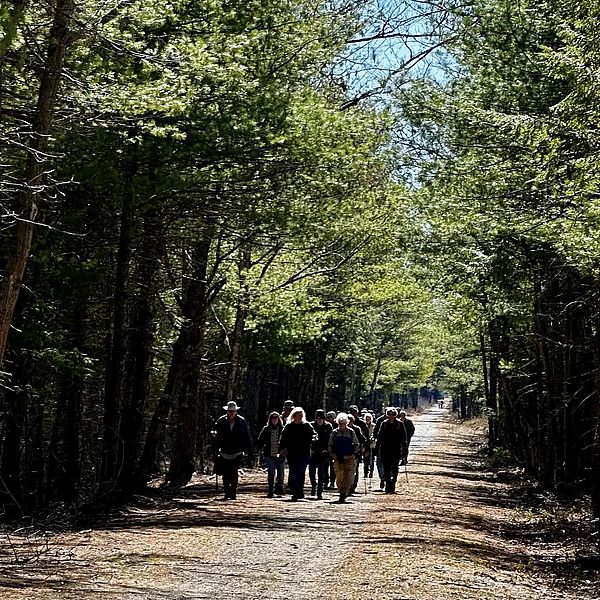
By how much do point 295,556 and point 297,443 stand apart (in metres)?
8.26

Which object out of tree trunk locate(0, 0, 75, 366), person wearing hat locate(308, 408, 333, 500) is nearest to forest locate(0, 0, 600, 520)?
tree trunk locate(0, 0, 75, 366)

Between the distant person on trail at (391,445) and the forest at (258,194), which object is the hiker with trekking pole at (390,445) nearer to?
the distant person on trail at (391,445)

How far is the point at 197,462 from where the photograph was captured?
1310 inches

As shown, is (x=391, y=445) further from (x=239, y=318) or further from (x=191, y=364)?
(x=239, y=318)

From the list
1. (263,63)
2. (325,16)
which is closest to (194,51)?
(263,63)

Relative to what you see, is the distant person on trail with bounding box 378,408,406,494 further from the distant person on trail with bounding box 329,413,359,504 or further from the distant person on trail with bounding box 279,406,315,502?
the distant person on trail with bounding box 279,406,315,502

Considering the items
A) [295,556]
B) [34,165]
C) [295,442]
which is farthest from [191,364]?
[34,165]

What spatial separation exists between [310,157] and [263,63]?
1.96 metres

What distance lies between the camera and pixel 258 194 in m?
18.1

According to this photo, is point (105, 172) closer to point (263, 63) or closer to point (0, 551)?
point (263, 63)

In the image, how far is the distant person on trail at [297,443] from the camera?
71.5ft

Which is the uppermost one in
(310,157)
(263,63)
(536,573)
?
(263,63)

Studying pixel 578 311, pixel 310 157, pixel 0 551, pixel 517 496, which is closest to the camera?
pixel 0 551

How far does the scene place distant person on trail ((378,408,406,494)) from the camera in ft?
81.4
